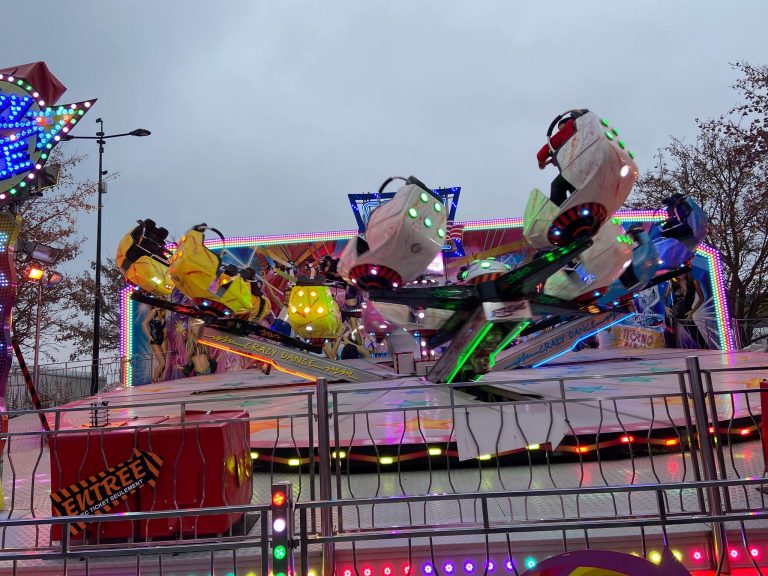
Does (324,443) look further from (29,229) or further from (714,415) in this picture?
(29,229)

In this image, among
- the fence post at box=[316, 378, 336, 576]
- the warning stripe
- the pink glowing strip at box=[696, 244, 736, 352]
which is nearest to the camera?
the fence post at box=[316, 378, 336, 576]

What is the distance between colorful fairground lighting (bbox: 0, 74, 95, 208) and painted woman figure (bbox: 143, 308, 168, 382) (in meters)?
15.5

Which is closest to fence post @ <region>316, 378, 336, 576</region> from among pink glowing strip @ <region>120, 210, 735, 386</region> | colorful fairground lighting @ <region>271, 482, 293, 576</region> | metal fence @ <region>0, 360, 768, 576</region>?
metal fence @ <region>0, 360, 768, 576</region>

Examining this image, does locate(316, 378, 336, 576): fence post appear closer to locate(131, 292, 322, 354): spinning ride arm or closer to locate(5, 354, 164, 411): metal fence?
locate(131, 292, 322, 354): spinning ride arm

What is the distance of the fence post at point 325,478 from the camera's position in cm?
333

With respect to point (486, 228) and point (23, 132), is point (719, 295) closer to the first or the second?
point (486, 228)

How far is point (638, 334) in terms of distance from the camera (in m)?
19.3

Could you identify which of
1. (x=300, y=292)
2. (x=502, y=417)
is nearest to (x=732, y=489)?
(x=502, y=417)

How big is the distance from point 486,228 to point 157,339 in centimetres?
1278

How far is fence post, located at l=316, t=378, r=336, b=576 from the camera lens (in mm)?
3326

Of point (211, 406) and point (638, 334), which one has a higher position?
point (638, 334)

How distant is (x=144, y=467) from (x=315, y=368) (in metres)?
7.66

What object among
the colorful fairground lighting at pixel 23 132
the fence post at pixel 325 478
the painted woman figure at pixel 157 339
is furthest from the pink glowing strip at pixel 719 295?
the colorful fairground lighting at pixel 23 132

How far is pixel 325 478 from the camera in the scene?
11.6 feet
